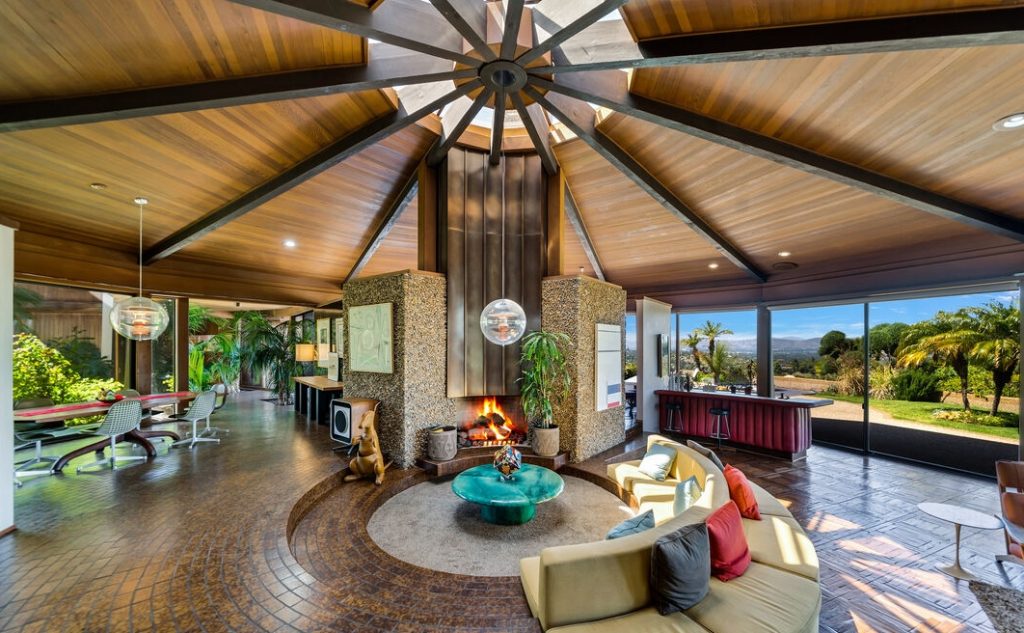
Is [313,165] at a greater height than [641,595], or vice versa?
[313,165]

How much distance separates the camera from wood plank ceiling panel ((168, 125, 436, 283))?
252 inches

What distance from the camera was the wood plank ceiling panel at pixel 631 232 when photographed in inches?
Answer: 270

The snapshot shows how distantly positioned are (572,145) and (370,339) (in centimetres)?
476

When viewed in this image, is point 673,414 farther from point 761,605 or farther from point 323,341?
point 323,341

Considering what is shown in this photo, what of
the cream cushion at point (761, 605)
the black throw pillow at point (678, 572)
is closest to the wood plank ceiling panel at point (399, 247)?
the black throw pillow at point (678, 572)

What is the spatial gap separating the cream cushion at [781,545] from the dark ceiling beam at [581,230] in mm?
5401

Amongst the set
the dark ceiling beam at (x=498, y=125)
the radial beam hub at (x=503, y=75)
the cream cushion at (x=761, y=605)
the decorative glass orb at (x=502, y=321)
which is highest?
the dark ceiling beam at (x=498, y=125)

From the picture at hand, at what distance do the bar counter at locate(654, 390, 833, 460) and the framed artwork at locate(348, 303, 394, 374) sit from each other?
5.64 metres

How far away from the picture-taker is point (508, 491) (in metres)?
4.43

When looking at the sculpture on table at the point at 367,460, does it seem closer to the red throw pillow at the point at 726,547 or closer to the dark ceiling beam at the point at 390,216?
the dark ceiling beam at the point at 390,216

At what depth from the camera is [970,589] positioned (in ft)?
10.3

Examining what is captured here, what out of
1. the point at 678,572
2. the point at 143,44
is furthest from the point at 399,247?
the point at 678,572

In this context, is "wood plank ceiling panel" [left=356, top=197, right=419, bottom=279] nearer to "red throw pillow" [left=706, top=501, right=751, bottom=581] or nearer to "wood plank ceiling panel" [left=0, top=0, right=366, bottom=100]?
"wood plank ceiling panel" [left=0, top=0, right=366, bottom=100]

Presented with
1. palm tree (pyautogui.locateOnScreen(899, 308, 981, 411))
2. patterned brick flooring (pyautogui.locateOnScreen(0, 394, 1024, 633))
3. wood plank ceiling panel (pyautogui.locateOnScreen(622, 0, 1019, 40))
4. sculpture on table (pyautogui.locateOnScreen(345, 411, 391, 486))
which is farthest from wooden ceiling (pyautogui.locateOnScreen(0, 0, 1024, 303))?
patterned brick flooring (pyautogui.locateOnScreen(0, 394, 1024, 633))
